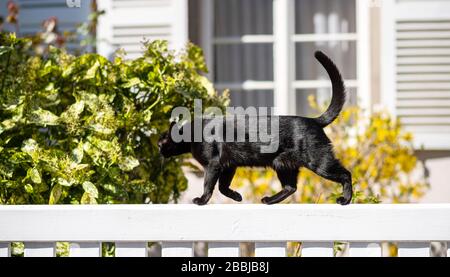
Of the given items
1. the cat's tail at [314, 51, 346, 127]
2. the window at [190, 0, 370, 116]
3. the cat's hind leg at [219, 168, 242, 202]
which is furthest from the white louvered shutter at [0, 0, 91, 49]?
the cat's tail at [314, 51, 346, 127]

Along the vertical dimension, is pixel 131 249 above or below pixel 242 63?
below

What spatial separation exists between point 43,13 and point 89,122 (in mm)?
2875

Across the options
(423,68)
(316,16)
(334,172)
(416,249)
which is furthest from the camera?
(316,16)

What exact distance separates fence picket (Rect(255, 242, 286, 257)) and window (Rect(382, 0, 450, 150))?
2635 millimetres

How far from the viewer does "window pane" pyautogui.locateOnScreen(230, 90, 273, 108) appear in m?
4.70

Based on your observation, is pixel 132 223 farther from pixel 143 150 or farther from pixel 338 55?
pixel 338 55

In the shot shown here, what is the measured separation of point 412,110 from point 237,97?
4.32ft

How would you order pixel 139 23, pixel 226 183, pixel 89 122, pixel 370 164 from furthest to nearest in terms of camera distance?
pixel 139 23 < pixel 370 164 < pixel 89 122 < pixel 226 183

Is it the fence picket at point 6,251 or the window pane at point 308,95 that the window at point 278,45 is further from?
the fence picket at point 6,251

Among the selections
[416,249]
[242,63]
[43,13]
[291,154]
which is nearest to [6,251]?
[291,154]

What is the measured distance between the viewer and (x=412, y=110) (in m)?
4.28

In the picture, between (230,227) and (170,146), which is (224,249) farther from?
(170,146)

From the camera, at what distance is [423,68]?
4273mm

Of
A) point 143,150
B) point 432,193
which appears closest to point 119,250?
point 143,150
